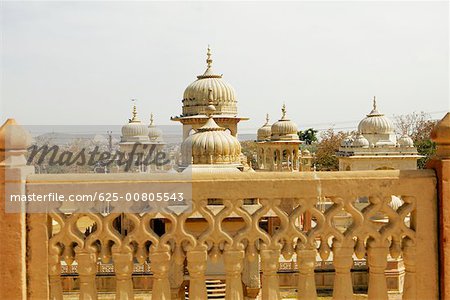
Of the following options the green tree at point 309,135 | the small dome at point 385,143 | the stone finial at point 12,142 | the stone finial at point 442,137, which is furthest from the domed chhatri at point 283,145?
the green tree at point 309,135

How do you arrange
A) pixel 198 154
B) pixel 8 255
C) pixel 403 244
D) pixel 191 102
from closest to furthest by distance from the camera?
pixel 8 255, pixel 403 244, pixel 198 154, pixel 191 102

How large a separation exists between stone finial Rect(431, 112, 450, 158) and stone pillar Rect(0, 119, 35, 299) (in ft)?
8.26

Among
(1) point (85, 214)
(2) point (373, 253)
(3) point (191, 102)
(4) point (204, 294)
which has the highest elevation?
(3) point (191, 102)

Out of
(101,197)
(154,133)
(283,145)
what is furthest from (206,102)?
(101,197)

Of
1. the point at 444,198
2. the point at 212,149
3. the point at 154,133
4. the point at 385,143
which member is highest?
the point at 154,133

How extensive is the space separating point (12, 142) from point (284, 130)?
997 inches

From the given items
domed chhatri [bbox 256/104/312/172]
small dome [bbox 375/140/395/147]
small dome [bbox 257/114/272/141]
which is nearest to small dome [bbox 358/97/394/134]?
small dome [bbox 375/140/395/147]

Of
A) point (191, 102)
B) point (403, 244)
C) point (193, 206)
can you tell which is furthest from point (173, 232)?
point (191, 102)

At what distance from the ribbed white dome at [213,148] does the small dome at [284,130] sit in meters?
14.1

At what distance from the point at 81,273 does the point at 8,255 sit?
1.42ft

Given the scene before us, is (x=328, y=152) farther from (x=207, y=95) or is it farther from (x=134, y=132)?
(x=207, y=95)

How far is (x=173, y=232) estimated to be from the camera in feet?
9.26

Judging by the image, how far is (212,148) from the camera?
13203 mm

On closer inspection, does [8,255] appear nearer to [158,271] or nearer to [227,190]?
[158,271]
